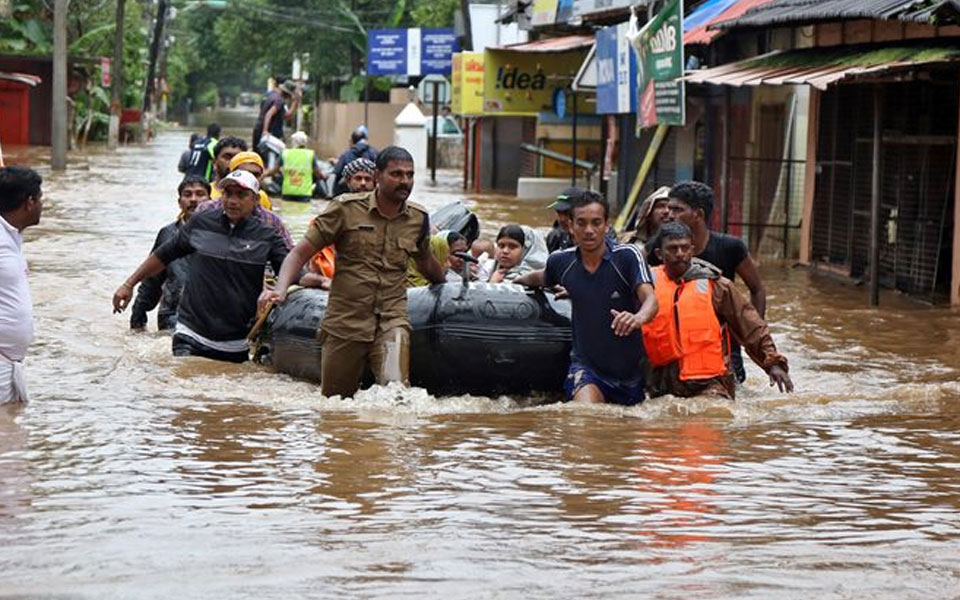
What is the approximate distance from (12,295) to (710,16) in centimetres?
1598

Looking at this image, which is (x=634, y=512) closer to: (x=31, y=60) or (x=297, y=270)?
(x=297, y=270)

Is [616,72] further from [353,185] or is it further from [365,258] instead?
[365,258]

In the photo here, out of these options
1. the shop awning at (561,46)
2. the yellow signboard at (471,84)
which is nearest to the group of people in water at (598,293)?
the shop awning at (561,46)

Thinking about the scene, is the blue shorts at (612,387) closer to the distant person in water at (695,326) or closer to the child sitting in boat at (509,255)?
the distant person in water at (695,326)

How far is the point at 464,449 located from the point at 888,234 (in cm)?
1003

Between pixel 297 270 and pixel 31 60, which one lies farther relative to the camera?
pixel 31 60

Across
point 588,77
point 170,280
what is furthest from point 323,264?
point 588,77

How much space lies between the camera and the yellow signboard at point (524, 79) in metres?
34.1

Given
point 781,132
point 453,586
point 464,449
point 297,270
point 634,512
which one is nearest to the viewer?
point 453,586

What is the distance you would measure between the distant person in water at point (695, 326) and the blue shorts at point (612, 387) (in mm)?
200

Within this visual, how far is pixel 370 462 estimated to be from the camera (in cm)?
817

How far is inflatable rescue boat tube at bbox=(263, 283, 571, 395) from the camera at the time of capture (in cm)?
1011

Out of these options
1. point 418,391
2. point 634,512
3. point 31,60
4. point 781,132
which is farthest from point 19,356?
point 31,60

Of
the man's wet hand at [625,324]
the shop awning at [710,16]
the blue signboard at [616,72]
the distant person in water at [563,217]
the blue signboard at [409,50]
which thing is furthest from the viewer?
the blue signboard at [409,50]
